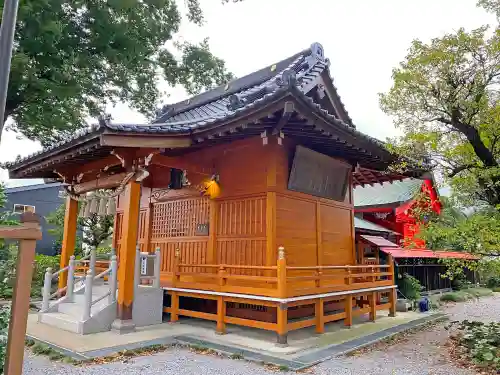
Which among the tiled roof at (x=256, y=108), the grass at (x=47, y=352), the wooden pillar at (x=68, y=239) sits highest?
the tiled roof at (x=256, y=108)

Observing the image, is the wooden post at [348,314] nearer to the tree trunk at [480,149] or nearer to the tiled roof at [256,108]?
the tiled roof at [256,108]

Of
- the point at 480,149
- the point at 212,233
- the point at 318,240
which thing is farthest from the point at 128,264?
the point at 480,149

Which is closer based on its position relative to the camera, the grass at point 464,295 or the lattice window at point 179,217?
the lattice window at point 179,217

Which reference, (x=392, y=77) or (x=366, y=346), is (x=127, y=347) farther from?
(x=392, y=77)

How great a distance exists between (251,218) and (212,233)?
1051 mm

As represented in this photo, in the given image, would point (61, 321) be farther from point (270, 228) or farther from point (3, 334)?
point (270, 228)

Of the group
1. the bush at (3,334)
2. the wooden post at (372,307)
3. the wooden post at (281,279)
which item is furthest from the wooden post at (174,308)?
the wooden post at (372,307)

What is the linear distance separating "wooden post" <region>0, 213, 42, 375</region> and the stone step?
189 inches

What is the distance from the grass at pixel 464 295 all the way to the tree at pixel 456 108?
10525 mm

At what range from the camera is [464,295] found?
15.6 m

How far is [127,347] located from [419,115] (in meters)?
6.19

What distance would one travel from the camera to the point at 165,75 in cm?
1566

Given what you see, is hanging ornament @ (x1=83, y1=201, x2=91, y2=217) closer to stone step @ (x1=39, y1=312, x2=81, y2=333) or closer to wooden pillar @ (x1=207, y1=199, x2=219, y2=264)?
stone step @ (x1=39, y1=312, x2=81, y2=333)

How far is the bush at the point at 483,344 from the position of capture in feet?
17.4
